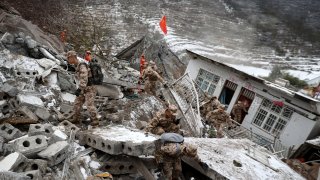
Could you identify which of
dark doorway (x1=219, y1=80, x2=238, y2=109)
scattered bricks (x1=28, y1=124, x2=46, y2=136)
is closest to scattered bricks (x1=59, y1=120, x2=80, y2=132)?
scattered bricks (x1=28, y1=124, x2=46, y2=136)

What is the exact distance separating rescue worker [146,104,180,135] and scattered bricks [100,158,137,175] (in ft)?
5.84

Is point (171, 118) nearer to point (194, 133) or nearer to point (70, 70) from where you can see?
point (194, 133)

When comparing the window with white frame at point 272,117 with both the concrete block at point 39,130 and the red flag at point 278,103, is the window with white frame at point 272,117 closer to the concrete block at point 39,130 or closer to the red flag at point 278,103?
the red flag at point 278,103

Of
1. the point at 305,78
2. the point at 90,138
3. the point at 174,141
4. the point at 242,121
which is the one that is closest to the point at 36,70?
the point at 90,138

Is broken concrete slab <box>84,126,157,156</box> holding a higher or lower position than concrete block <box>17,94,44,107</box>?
higher

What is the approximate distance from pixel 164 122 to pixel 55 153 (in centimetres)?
290

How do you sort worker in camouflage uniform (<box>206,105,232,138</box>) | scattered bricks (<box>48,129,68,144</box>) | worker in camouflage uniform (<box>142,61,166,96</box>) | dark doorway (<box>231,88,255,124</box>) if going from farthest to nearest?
dark doorway (<box>231,88,255,124</box>)
worker in camouflage uniform (<box>206,105,232,138</box>)
worker in camouflage uniform (<box>142,61,166,96</box>)
scattered bricks (<box>48,129,68,144</box>)

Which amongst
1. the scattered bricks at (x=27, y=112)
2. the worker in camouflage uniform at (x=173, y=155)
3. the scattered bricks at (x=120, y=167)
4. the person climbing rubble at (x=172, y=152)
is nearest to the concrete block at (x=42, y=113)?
the scattered bricks at (x=27, y=112)

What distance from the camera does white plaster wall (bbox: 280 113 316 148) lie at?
1305 cm

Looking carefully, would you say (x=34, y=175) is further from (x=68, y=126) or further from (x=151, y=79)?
(x=151, y=79)

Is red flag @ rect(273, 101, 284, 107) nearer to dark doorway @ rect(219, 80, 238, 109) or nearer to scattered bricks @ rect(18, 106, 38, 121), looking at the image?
dark doorway @ rect(219, 80, 238, 109)

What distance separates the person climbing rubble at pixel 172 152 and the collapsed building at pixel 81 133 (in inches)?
9.4

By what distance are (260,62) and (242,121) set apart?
25.1 ft

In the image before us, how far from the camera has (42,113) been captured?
726 centimetres
